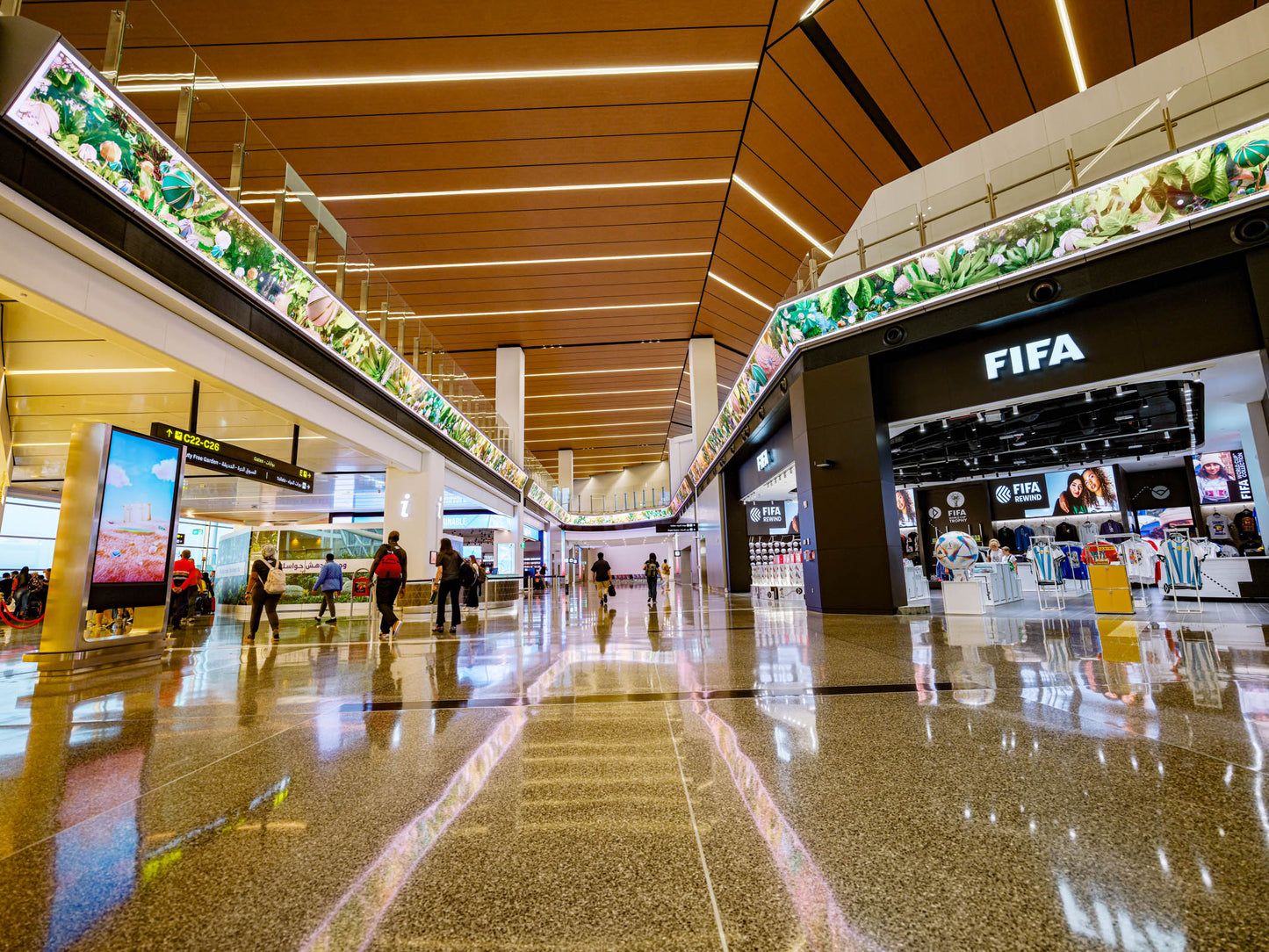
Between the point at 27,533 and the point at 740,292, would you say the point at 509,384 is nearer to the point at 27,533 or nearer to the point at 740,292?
the point at 740,292

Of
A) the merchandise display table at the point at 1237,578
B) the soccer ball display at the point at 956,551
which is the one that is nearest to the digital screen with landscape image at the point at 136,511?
the soccer ball display at the point at 956,551

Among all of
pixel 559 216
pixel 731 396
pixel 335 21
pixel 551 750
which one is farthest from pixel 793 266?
pixel 551 750

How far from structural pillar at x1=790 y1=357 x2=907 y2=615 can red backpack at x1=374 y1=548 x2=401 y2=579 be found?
7335 mm

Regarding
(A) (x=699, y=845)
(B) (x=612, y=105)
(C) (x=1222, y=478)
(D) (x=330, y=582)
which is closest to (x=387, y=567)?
(D) (x=330, y=582)

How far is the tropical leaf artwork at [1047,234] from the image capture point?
23.0 ft

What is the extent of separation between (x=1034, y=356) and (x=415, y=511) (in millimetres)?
13410

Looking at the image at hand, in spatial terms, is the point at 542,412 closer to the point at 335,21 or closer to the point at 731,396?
the point at 731,396

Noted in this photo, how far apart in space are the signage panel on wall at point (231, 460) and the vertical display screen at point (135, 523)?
1032 millimetres

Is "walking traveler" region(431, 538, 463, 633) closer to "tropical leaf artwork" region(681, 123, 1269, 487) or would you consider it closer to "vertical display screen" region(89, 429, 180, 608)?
"vertical display screen" region(89, 429, 180, 608)

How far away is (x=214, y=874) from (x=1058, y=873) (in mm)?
2279

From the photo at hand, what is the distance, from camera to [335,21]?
835 centimetres

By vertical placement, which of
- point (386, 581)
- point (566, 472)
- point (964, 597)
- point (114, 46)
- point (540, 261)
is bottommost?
point (964, 597)

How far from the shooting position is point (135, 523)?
6.25 metres

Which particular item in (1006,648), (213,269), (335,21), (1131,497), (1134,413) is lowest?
(1006,648)
